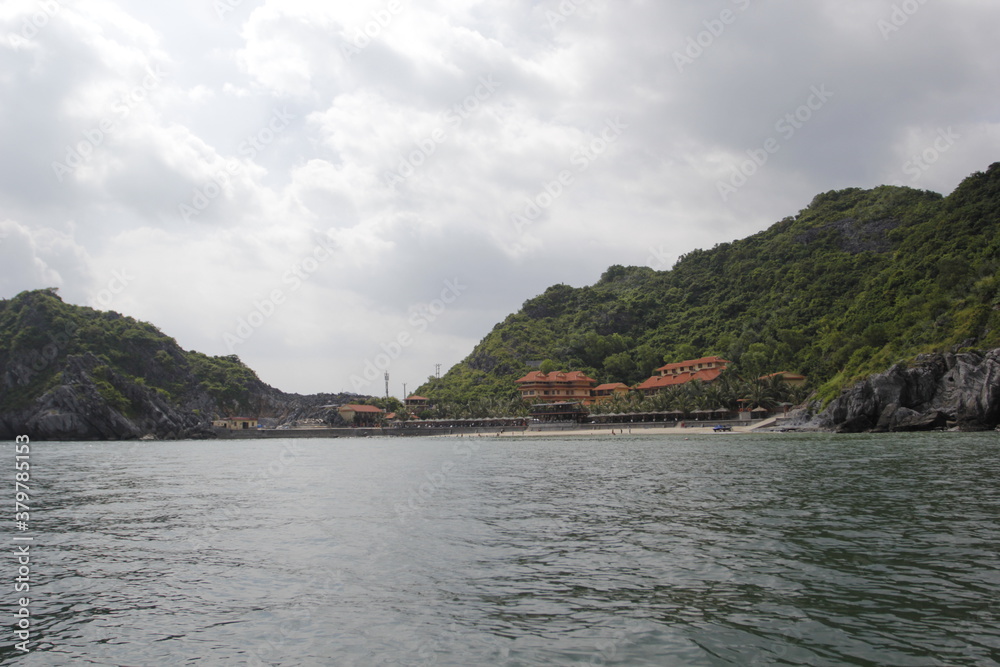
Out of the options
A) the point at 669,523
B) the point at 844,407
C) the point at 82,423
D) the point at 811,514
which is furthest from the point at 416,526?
the point at 82,423

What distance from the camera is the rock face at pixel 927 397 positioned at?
56.1 metres

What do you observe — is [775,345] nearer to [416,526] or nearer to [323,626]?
[416,526]

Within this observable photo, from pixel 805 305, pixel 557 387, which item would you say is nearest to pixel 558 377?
pixel 557 387

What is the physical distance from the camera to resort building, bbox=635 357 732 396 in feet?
385

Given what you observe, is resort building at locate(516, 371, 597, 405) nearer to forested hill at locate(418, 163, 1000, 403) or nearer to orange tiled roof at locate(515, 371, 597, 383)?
orange tiled roof at locate(515, 371, 597, 383)

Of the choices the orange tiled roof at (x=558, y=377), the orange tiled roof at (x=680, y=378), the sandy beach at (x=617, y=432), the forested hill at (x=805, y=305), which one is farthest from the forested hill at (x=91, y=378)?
the orange tiled roof at (x=680, y=378)

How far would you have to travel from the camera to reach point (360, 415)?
159125 millimetres

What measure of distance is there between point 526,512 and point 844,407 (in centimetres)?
6061

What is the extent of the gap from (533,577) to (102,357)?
144m

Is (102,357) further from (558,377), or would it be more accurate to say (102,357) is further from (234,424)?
(558,377)

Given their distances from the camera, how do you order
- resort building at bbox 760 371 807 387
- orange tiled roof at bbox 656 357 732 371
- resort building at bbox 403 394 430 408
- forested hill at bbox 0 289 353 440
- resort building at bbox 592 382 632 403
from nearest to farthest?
resort building at bbox 760 371 807 387
forested hill at bbox 0 289 353 440
orange tiled roof at bbox 656 357 732 371
resort building at bbox 592 382 632 403
resort building at bbox 403 394 430 408

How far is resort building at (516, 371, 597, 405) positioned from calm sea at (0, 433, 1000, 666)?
380 ft

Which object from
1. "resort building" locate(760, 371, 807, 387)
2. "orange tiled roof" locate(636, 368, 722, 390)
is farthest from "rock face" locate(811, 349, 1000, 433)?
"orange tiled roof" locate(636, 368, 722, 390)

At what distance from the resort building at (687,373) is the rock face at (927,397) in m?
45.5
